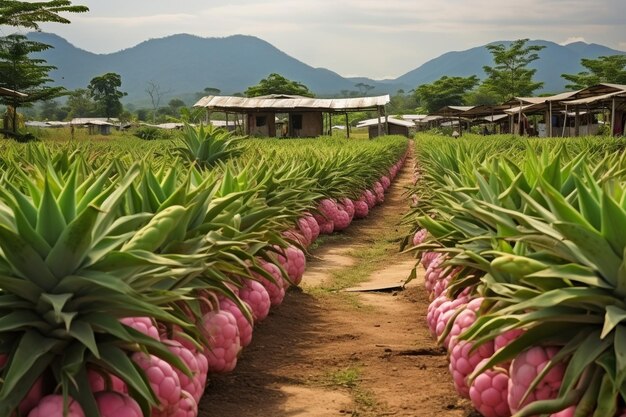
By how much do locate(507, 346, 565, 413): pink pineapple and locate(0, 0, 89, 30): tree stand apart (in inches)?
1793

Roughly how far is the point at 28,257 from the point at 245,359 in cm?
307

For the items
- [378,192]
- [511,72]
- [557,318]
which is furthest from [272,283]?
[511,72]

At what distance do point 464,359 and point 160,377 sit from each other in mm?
1846

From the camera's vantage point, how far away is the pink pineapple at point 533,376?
3.91 m

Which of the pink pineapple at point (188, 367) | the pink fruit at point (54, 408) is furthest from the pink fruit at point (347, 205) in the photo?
the pink fruit at point (54, 408)

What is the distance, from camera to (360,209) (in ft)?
57.9

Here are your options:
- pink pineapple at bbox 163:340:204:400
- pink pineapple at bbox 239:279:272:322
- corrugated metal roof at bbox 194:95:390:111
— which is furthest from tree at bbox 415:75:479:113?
pink pineapple at bbox 163:340:204:400

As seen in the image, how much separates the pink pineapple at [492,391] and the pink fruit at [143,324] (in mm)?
1703

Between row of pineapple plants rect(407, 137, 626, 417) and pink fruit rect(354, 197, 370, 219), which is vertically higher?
row of pineapple plants rect(407, 137, 626, 417)

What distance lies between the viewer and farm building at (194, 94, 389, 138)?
1721 inches

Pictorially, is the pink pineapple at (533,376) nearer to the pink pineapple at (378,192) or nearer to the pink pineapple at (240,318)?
the pink pineapple at (240,318)

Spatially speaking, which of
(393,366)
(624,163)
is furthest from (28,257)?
(624,163)

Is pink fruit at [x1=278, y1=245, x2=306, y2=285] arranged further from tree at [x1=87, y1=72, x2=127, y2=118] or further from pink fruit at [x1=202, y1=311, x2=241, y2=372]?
tree at [x1=87, y1=72, x2=127, y2=118]

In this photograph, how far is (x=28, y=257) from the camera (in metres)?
3.74
